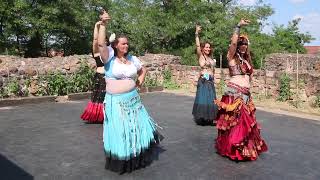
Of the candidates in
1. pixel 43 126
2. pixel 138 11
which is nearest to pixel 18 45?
pixel 138 11

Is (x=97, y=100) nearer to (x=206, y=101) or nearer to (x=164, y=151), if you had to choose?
(x=206, y=101)

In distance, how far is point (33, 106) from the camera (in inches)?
471

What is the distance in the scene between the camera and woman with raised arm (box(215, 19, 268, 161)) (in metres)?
6.33

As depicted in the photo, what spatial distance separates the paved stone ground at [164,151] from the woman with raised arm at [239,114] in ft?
0.63

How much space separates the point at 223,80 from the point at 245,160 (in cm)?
995

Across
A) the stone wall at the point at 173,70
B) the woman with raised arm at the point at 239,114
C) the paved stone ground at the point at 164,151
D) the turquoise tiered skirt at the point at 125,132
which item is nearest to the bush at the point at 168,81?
the stone wall at the point at 173,70

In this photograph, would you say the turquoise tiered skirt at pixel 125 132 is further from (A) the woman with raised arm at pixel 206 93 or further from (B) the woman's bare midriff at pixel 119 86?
(A) the woman with raised arm at pixel 206 93

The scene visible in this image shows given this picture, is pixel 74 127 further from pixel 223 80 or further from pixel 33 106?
pixel 223 80

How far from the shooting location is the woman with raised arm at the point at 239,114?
6.33 m

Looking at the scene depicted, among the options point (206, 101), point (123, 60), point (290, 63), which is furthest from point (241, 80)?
point (290, 63)

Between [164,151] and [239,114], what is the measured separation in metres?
1.42

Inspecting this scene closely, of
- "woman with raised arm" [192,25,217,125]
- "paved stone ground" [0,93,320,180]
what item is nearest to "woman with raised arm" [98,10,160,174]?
"paved stone ground" [0,93,320,180]

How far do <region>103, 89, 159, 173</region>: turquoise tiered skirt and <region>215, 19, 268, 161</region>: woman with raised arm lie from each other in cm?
134

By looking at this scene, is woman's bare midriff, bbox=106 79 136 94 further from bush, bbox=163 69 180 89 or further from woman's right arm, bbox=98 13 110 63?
bush, bbox=163 69 180 89
